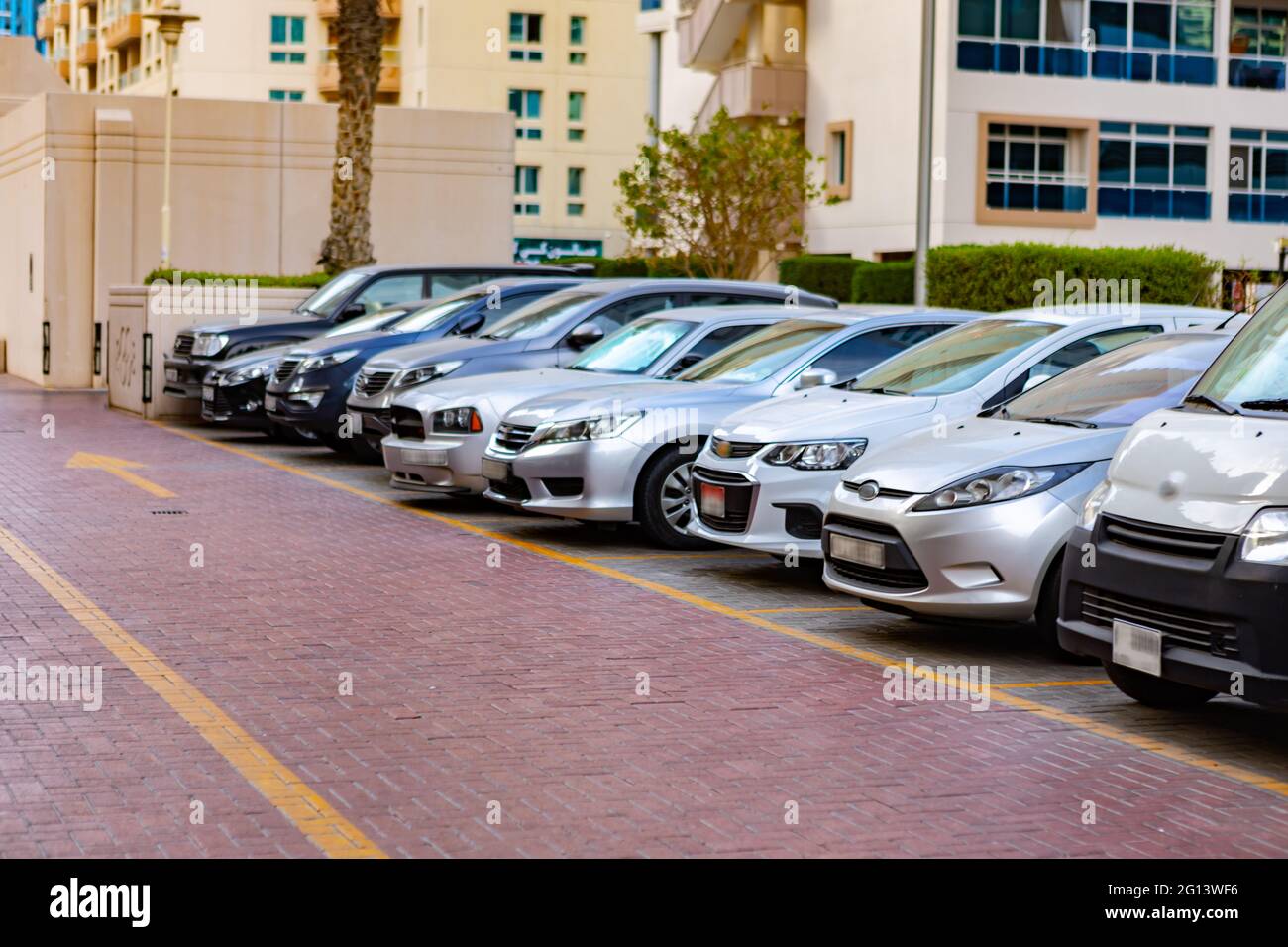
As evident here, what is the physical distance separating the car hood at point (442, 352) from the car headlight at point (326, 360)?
1.33 metres

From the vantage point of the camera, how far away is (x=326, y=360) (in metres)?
18.8

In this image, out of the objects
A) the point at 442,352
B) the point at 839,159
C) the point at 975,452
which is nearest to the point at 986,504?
the point at 975,452

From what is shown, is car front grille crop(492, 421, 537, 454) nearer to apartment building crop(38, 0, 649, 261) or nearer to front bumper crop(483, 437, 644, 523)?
front bumper crop(483, 437, 644, 523)

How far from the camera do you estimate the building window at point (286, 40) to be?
75.0m

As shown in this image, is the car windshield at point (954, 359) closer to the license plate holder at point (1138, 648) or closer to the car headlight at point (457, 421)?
the car headlight at point (457, 421)

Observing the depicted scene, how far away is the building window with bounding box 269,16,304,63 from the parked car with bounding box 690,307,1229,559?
221 ft

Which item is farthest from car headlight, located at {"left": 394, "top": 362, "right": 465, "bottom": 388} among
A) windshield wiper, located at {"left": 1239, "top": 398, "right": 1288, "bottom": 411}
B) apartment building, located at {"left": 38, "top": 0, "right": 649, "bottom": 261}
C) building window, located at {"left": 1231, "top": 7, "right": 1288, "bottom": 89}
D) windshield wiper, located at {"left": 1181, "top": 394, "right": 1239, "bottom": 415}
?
apartment building, located at {"left": 38, "top": 0, "right": 649, "bottom": 261}

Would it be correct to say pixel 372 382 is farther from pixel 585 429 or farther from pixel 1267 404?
pixel 1267 404

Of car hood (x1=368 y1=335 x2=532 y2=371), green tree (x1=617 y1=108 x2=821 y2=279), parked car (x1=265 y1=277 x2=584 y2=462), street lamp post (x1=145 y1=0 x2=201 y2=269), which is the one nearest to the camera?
car hood (x1=368 y1=335 x2=532 y2=371)

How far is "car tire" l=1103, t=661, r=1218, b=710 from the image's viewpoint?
7.88m

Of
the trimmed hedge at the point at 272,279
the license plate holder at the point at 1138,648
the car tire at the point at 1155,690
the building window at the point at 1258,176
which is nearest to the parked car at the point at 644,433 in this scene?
the car tire at the point at 1155,690

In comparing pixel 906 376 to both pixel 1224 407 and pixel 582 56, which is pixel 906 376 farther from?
pixel 582 56
